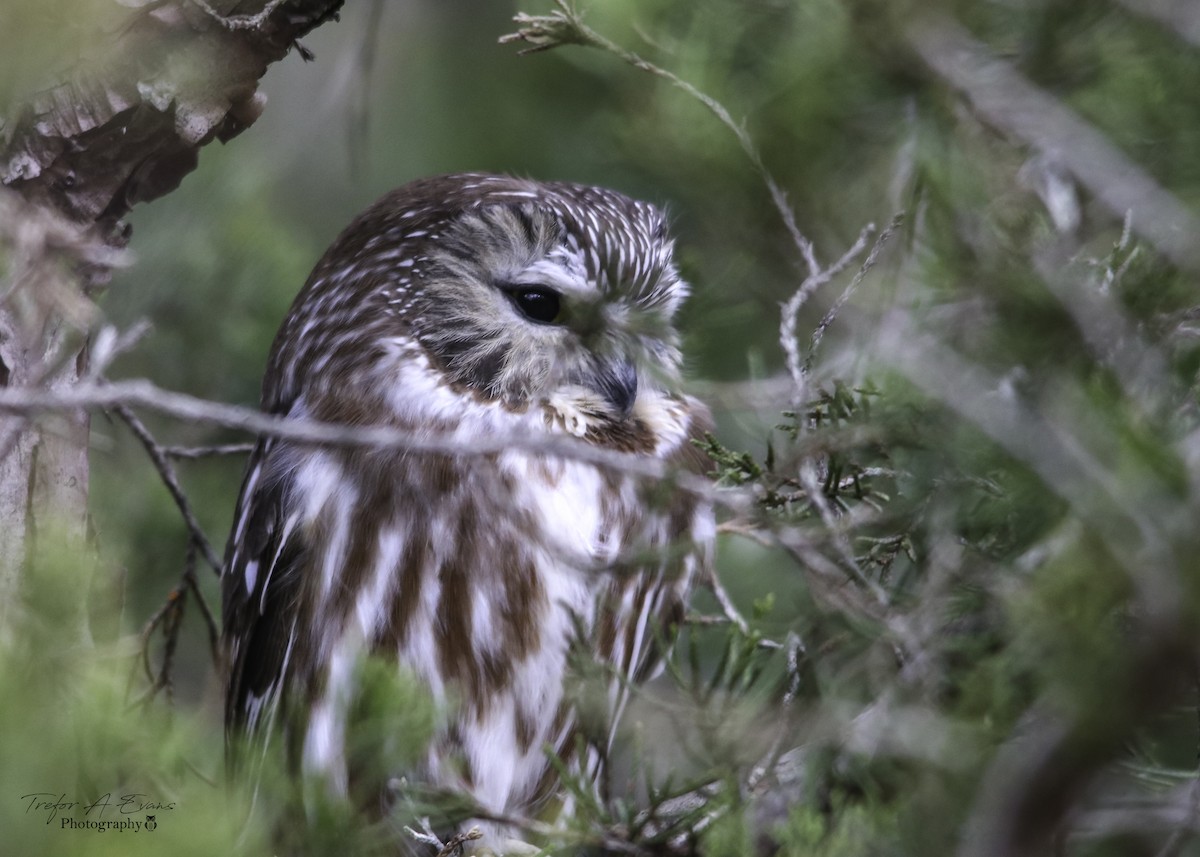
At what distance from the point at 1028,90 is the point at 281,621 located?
1953 mm

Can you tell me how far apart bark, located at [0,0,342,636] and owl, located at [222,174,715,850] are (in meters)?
0.53

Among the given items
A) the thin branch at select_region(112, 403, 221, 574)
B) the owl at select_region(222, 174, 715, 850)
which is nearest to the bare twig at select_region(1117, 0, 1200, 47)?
the owl at select_region(222, 174, 715, 850)

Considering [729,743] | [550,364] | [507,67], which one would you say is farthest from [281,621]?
[507,67]

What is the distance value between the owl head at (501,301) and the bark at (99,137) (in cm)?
54

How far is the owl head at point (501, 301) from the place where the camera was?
2.90m

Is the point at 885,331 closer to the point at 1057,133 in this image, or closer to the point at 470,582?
the point at 1057,133

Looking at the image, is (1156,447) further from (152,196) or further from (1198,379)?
(152,196)

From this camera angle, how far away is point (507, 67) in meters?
5.37

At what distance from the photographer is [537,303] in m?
2.97

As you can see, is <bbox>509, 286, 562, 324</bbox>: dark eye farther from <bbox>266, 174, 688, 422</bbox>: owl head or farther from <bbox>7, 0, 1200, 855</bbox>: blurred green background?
<bbox>7, 0, 1200, 855</bbox>: blurred green background

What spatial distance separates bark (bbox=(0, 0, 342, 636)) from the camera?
2.42 metres

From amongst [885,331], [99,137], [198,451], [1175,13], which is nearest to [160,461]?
[198,451]

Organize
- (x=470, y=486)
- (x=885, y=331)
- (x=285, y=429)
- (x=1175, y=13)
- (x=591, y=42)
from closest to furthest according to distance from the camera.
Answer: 1. (x=285, y=429)
2. (x=1175, y=13)
3. (x=885, y=331)
4. (x=591, y=42)
5. (x=470, y=486)

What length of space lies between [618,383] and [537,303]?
293 millimetres
